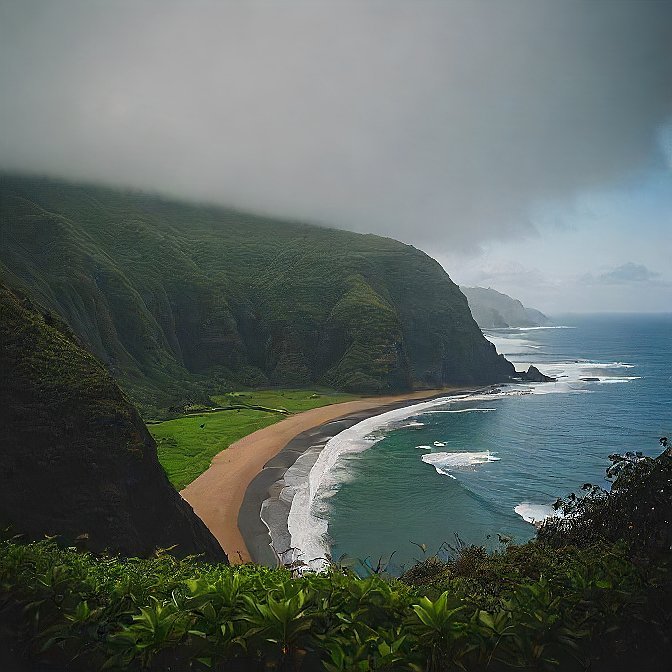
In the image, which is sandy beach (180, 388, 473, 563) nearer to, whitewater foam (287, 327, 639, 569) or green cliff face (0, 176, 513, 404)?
whitewater foam (287, 327, 639, 569)

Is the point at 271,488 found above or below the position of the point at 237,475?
below

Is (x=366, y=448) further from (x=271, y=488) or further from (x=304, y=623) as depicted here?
(x=304, y=623)

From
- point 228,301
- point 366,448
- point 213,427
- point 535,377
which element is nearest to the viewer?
point 366,448

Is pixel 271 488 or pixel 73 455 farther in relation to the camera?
pixel 271 488

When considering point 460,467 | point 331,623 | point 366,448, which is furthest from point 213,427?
point 331,623

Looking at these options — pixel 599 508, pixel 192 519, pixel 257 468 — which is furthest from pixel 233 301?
pixel 599 508
